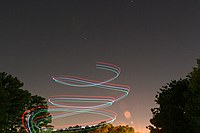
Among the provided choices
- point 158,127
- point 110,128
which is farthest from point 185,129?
point 110,128

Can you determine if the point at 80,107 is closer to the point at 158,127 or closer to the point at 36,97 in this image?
the point at 158,127

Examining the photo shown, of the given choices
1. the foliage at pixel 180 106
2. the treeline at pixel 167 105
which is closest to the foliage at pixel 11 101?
the treeline at pixel 167 105

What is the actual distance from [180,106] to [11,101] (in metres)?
20.6

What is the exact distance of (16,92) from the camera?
4762cm

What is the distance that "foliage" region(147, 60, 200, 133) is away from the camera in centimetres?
3747

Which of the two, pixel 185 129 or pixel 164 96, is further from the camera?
pixel 164 96

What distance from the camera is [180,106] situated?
43.4 metres

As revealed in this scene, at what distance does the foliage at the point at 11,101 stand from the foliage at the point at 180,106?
56.7 feet

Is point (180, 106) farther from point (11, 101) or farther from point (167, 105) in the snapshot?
point (11, 101)

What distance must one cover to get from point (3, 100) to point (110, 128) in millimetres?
87027

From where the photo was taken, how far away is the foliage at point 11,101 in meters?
42.8

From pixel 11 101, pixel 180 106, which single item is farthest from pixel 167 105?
pixel 11 101

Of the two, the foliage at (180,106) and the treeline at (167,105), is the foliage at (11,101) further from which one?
the foliage at (180,106)

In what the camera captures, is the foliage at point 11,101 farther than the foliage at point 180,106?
Yes
